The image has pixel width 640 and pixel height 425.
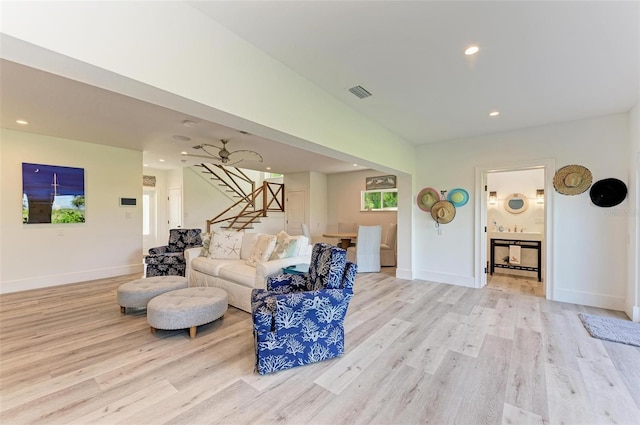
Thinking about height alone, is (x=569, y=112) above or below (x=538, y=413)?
above

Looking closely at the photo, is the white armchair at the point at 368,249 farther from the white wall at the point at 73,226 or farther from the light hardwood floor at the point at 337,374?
the white wall at the point at 73,226

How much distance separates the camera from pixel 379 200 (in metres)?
7.66

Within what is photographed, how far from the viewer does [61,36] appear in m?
1.31

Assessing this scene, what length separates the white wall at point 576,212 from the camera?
3.60m

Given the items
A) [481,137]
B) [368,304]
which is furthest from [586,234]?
[368,304]

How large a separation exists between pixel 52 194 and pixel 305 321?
17.3 ft

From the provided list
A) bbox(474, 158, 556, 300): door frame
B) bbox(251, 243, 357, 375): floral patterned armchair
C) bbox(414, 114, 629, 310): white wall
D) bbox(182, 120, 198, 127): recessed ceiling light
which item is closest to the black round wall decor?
bbox(414, 114, 629, 310): white wall

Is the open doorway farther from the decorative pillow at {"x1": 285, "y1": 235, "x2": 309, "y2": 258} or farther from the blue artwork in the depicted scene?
the blue artwork

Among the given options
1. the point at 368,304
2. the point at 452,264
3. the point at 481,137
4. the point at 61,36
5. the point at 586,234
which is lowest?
the point at 368,304

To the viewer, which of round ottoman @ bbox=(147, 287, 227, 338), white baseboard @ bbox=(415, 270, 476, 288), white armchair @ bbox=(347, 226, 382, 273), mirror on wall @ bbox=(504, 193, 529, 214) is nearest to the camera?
round ottoman @ bbox=(147, 287, 227, 338)

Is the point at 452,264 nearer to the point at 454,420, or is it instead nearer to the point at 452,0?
the point at 454,420

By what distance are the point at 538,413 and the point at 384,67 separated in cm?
288

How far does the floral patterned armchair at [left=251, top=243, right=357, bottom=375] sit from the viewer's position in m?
2.13

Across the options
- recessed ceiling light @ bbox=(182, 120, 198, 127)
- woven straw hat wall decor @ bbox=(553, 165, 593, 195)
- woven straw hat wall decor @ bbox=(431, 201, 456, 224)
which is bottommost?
woven straw hat wall decor @ bbox=(431, 201, 456, 224)
